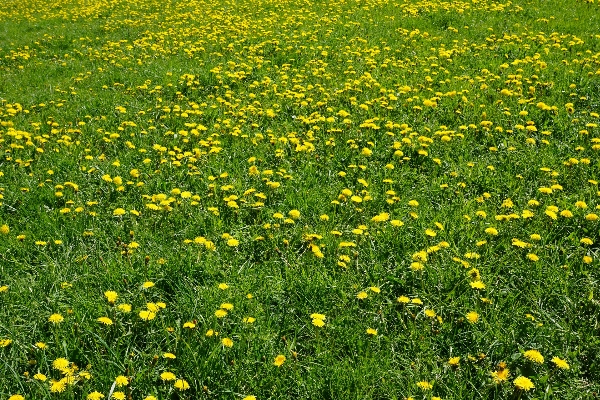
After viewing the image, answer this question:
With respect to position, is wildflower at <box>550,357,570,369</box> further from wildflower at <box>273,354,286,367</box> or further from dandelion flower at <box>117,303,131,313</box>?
dandelion flower at <box>117,303,131,313</box>

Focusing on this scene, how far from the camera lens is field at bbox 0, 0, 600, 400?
97.3 inches

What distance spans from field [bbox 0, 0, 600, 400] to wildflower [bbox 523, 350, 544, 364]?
0.5 inches

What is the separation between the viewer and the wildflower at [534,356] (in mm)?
2312

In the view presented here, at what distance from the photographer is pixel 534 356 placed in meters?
2.33

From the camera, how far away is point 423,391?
231cm

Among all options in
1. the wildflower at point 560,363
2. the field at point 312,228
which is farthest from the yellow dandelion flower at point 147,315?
the wildflower at point 560,363

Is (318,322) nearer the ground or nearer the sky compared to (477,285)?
nearer the ground

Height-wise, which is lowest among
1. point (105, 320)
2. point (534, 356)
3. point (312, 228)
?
point (312, 228)

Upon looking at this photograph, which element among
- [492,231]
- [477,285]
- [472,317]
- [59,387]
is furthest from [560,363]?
[59,387]

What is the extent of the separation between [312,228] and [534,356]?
1767 millimetres

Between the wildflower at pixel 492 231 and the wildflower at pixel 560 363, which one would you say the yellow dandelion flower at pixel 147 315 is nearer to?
the wildflower at pixel 560 363

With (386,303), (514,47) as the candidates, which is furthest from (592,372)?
(514,47)

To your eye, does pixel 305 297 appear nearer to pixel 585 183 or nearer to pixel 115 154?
pixel 585 183

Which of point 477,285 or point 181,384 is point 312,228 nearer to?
point 477,285
